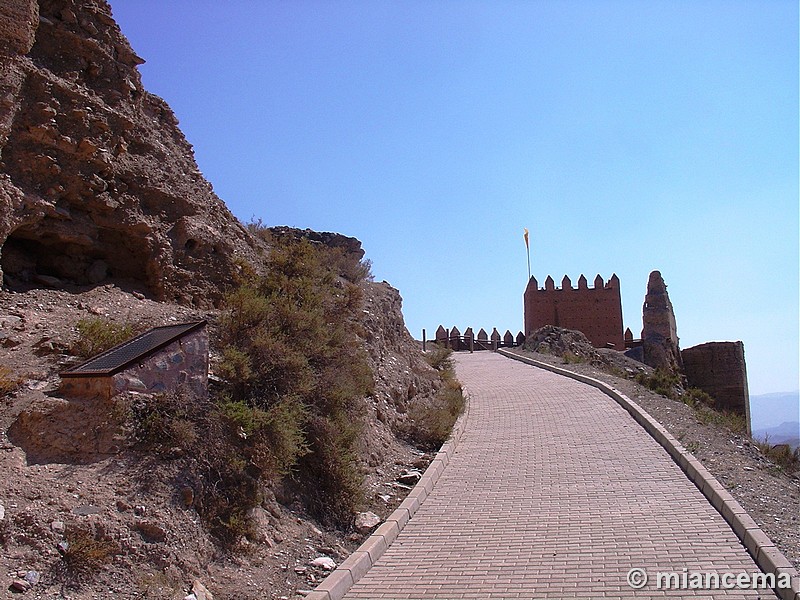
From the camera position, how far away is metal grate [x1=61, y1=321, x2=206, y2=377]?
6684mm

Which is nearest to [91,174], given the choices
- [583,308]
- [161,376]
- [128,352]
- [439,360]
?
[128,352]

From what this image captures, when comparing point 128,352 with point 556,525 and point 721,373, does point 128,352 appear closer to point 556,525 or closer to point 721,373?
point 556,525

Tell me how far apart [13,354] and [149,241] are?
3603 millimetres

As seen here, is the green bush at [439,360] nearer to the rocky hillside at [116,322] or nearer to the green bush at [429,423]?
the rocky hillside at [116,322]

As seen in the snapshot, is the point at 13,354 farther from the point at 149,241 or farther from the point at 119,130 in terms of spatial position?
the point at 119,130

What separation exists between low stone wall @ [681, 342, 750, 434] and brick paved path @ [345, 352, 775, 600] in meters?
22.2

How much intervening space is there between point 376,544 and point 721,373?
3066cm

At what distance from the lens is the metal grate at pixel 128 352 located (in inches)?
263

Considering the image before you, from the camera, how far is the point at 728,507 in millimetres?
7758

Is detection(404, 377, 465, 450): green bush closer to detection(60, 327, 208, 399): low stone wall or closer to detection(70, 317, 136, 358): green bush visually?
detection(60, 327, 208, 399): low stone wall

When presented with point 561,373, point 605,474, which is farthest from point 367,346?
point 561,373

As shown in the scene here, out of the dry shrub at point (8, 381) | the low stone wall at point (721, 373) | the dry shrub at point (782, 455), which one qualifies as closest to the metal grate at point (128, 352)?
the dry shrub at point (8, 381)

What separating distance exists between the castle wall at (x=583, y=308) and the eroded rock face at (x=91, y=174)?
31251mm

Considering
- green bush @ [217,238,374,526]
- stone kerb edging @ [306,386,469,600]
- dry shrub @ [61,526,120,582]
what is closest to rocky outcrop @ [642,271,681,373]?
stone kerb edging @ [306,386,469,600]
